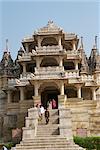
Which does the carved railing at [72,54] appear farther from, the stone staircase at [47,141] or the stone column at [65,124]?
the stone staircase at [47,141]

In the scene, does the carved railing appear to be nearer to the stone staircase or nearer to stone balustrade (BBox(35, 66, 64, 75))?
stone balustrade (BBox(35, 66, 64, 75))

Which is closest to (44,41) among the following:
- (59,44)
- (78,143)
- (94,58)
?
(59,44)

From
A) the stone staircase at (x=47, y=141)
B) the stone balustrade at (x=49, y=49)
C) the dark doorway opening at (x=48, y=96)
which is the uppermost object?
the stone balustrade at (x=49, y=49)

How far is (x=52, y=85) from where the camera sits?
33.7 m

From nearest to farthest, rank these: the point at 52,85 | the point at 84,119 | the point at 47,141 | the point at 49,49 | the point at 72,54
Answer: the point at 47,141 < the point at 84,119 < the point at 52,85 < the point at 49,49 < the point at 72,54

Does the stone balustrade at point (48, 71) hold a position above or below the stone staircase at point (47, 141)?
above

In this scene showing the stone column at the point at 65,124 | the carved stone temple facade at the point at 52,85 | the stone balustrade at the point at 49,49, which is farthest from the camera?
the stone balustrade at the point at 49,49

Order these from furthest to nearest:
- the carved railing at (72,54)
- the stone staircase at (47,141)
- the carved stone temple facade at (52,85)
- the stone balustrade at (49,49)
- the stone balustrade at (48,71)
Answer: the carved railing at (72,54), the stone balustrade at (49,49), the stone balustrade at (48,71), the carved stone temple facade at (52,85), the stone staircase at (47,141)

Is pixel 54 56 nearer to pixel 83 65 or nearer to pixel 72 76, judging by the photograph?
pixel 72 76

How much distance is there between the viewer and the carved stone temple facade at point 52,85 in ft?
103

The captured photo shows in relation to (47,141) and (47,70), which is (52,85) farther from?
(47,141)

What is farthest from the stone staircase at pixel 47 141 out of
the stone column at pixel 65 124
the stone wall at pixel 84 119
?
the stone wall at pixel 84 119

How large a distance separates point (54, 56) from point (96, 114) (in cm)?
739

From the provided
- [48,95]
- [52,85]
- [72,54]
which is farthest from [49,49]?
[48,95]
